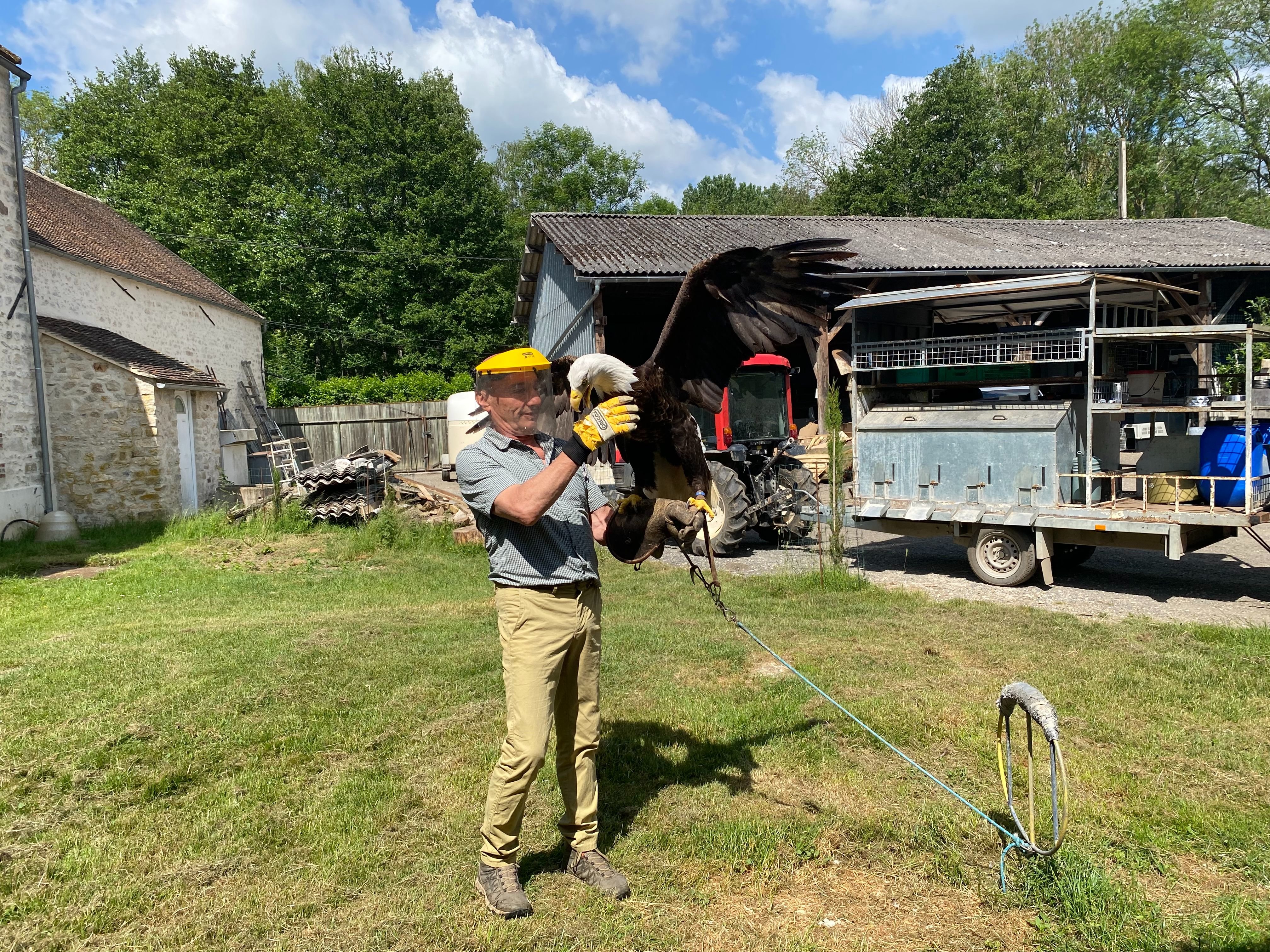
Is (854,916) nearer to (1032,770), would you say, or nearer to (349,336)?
(1032,770)

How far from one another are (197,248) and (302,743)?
2707 cm

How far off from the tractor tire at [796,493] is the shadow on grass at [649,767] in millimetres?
5581

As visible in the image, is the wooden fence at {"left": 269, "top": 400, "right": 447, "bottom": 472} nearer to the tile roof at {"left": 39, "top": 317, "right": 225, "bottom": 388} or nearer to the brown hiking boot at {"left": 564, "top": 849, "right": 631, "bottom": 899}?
the tile roof at {"left": 39, "top": 317, "right": 225, "bottom": 388}

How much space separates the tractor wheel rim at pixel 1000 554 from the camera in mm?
7578

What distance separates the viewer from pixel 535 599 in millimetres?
2727

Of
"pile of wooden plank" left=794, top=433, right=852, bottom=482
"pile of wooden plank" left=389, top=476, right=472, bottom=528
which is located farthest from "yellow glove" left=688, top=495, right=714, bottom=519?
"pile of wooden plank" left=389, top=476, right=472, bottom=528

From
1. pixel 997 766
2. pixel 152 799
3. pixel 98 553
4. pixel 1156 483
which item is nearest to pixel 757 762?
pixel 997 766

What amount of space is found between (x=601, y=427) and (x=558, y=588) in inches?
23.8

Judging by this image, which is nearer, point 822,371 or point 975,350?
point 975,350

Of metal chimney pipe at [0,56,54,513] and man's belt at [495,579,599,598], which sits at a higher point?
metal chimney pipe at [0,56,54,513]

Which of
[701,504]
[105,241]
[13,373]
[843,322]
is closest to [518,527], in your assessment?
[701,504]

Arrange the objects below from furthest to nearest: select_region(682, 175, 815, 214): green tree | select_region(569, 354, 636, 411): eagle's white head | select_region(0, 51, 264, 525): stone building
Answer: select_region(682, 175, 815, 214): green tree < select_region(0, 51, 264, 525): stone building < select_region(569, 354, 636, 411): eagle's white head

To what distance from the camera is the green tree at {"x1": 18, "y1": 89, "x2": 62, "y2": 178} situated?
3172cm

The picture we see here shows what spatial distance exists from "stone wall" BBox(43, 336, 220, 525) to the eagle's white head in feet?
39.6
